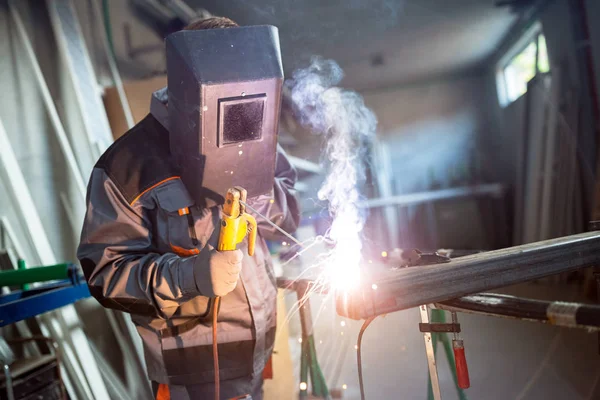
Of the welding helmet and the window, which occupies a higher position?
the window

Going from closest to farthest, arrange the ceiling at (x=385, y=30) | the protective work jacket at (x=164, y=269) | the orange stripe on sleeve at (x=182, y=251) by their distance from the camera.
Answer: the protective work jacket at (x=164, y=269) → the orange stripe on sleeve at (x=182, y=251) → the ceiling at (x=385, y=30)

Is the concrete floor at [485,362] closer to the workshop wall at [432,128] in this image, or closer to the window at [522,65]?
the window at [522,65]

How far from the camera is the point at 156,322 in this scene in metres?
1.09

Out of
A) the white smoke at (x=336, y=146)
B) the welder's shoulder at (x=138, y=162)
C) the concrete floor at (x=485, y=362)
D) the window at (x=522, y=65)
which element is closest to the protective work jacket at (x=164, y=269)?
the welder's shoulder at (x=138, y=162)

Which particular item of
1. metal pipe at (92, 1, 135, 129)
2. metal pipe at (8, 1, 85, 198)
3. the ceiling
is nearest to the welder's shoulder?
metal pipe at (8, 1, 85, 198)

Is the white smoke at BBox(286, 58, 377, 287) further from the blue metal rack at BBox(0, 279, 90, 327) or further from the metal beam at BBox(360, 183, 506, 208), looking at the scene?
the metal beam at BBox(360, 183, 506, 208)

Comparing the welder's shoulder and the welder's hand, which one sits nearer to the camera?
the welder's hand

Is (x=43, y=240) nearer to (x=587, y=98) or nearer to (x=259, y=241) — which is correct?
(x=259, y=241)

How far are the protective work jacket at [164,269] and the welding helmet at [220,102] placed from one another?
6cm

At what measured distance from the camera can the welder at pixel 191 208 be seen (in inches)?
38.0

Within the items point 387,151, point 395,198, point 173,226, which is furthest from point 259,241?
point 387,151

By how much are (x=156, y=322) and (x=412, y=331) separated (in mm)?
1156

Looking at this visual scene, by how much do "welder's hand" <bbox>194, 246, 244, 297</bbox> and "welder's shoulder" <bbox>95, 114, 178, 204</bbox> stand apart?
27 centimetres

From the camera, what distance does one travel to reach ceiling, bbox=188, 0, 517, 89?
10.2 ft
